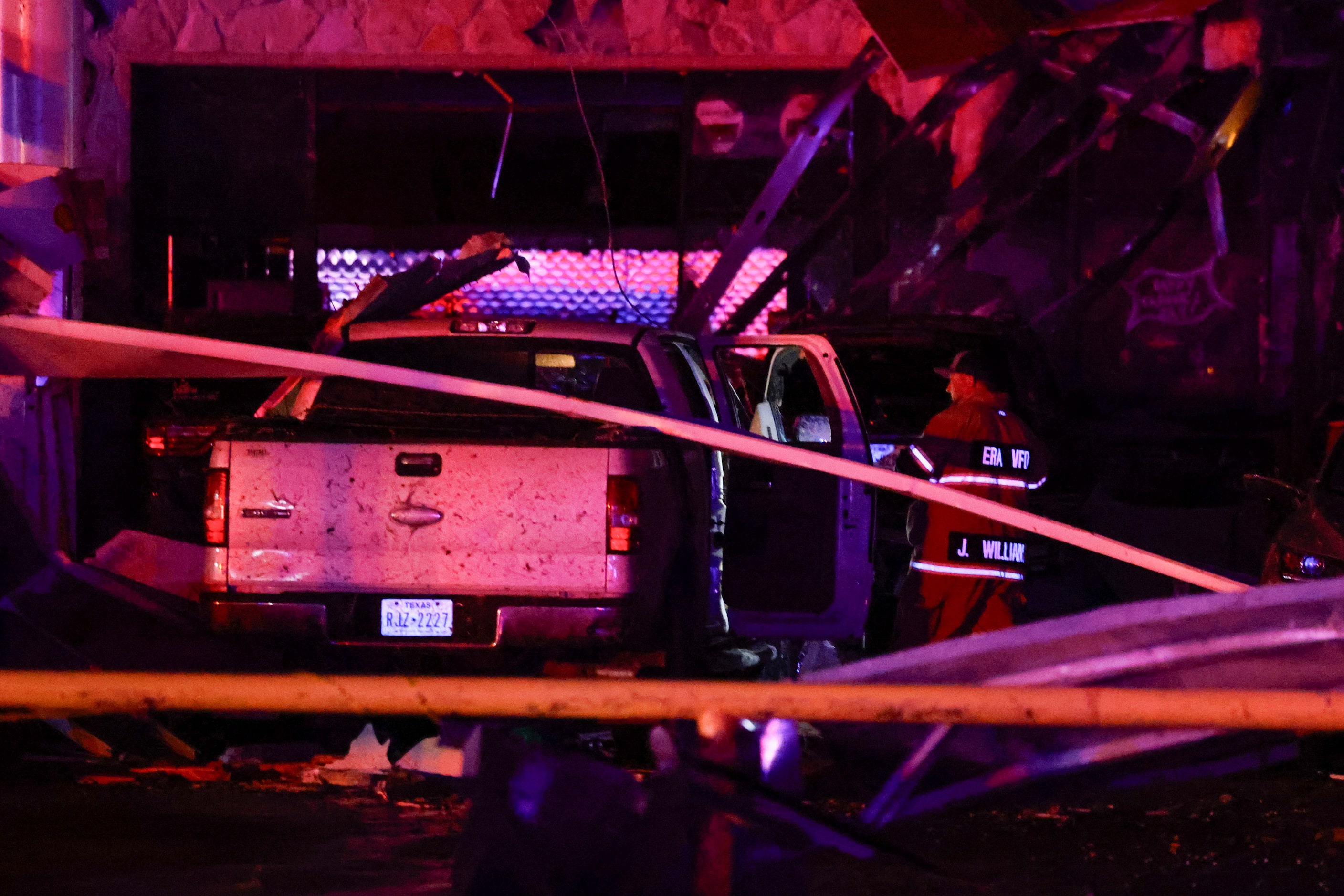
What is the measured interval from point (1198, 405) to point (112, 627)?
36.7 ft

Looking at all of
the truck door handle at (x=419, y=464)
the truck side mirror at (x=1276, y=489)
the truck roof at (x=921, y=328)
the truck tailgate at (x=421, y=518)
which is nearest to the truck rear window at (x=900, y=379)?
the truck roof at (x=921, y=328)

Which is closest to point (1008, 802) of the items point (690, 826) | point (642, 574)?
point (690, 826)

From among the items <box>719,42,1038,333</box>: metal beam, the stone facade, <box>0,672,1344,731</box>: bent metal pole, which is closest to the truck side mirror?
<box>0,672,1344,731</box>: bent metal pole

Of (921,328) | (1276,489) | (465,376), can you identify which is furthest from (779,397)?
(1276,489)

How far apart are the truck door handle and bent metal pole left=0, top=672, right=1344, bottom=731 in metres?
3.34

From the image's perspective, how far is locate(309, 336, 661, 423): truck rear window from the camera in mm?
6418

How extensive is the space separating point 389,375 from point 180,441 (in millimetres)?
6127

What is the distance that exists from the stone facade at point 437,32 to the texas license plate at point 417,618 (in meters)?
9.01

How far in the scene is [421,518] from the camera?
585 centimetres

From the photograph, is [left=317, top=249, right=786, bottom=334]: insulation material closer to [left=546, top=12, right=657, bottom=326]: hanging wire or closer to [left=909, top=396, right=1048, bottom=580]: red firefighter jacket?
[left=546, top=12, right=657, bottom=326]: hanging wire

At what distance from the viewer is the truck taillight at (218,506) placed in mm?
5922

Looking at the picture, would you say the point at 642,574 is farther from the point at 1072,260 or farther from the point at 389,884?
the point at 1072,260

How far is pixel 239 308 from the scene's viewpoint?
13.5 metres

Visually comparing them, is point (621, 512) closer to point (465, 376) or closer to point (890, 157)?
point (465, 376)
